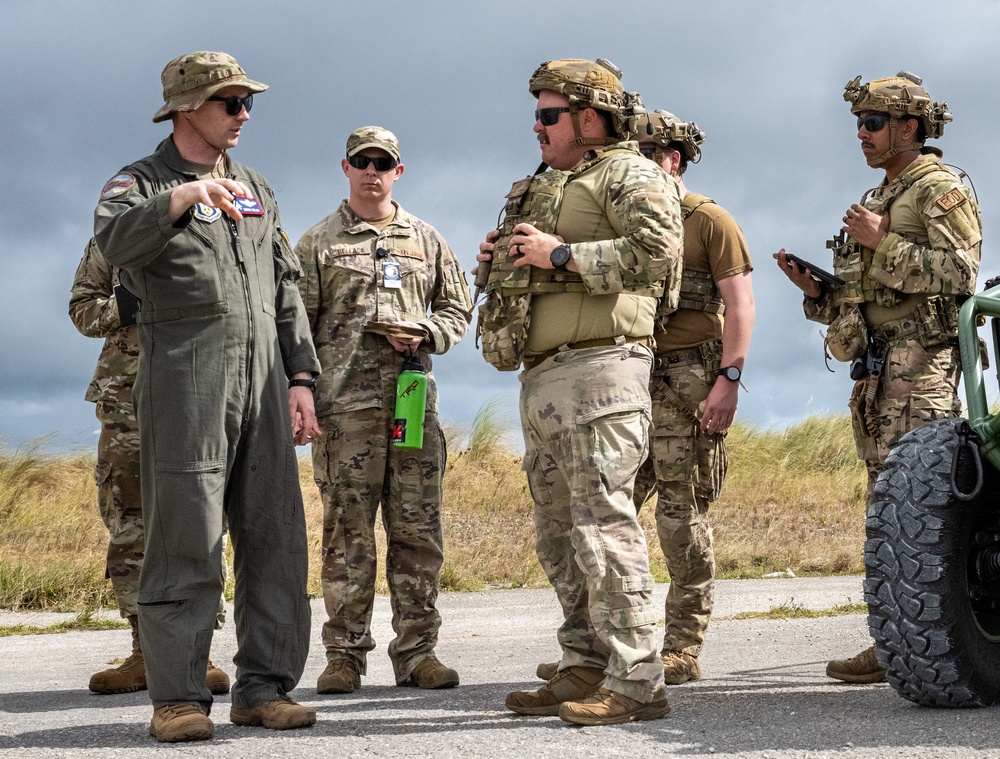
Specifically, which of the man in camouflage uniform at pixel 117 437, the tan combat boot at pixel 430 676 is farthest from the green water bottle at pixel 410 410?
the man in camouflage uniform at pixel 117 437

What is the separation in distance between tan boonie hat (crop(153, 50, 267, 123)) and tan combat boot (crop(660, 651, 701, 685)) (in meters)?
3.21

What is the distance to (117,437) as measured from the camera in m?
6.38

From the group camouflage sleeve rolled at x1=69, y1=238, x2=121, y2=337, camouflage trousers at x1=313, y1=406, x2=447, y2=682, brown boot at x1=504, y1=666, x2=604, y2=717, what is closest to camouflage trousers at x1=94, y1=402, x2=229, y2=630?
camouflage sleeve rolled at x1=69, y1=238, x2=121, y2=337

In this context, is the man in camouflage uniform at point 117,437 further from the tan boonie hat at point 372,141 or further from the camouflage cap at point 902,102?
the camouflage cap at point 902,102

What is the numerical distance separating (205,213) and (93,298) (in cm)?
207

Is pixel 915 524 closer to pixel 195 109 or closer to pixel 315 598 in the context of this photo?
pixel 195 109

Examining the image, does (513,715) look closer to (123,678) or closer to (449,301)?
(123,678)

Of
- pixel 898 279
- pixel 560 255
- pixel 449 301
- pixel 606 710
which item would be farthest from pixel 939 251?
pixel 606 710

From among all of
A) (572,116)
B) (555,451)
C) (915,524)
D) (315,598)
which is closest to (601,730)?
(555,451)

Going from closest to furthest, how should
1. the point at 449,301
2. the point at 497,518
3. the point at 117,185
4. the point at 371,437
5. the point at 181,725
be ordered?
the point at 181,725 < the point at 117,185 < the point at 371,437 < the point at 449,301 < the point at 497,518

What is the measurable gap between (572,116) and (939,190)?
2015mm

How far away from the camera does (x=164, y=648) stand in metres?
4.63

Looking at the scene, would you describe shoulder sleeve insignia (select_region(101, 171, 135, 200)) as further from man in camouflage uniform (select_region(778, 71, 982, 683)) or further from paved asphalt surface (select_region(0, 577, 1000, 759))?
man in camouflage uniform (select_region(778, 71, 982, 683))

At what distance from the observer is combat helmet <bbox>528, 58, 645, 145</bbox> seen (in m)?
4.89
